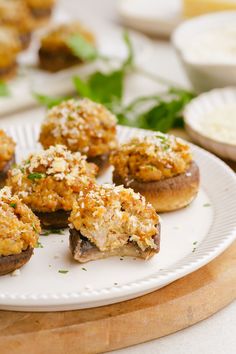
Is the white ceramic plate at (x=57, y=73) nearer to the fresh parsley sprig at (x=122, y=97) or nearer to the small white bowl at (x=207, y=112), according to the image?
the fresh parsley sprig at (x=122, y=97)

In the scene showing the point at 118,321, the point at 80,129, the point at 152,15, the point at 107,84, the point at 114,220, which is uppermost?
the point at 114,220

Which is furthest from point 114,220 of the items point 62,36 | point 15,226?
point 62,36

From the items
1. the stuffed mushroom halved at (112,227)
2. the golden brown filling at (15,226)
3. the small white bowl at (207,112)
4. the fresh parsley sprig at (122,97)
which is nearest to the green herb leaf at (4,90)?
the fresh parsley sprig at (122,97)

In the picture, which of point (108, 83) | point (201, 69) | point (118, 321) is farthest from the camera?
point (108, 83)

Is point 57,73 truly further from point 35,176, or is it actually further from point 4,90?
point 35,176

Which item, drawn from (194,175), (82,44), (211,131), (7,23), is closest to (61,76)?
(82,44)

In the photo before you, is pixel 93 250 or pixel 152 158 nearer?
pixel 93 250

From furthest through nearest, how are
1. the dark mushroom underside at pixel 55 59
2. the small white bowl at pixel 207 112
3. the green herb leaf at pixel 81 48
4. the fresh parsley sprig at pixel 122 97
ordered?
the dark mushroom underside at pixel 55 59 → the green herb leaf at pixel 81 48 → the fresh parsley sprig at pixel 122 97 → the small white bowl at pixel 207 112
